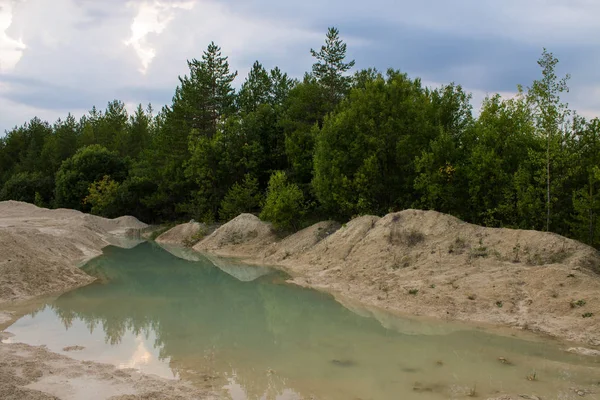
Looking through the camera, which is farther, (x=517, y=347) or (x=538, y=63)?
(x=538, y=63)

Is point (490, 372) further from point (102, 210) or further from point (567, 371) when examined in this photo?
point (102, 210)

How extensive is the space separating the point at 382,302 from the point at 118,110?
89.1m

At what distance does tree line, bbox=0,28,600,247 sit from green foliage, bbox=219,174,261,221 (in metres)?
0.14

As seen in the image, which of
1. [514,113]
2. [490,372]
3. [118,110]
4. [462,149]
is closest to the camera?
[490,372]

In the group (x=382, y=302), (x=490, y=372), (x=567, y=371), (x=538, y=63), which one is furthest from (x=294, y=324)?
(x=538, y=63)

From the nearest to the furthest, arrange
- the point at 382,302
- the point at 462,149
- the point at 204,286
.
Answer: the point at 382,302 → the point at 204,286 → the point at 462,149

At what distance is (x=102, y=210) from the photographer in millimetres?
60656

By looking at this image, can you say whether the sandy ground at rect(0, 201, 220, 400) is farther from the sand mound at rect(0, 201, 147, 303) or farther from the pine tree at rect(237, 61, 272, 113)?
the pine tree at rect(237, 61, 272, 113)

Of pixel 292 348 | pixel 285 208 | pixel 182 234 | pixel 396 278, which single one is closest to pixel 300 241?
pixel 285 208

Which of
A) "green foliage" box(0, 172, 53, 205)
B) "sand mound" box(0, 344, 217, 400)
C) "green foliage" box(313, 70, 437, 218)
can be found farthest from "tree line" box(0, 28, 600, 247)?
"sand mound" box(0, 344, 217, 400)

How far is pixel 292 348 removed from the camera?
14.3m

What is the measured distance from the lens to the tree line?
943 inches

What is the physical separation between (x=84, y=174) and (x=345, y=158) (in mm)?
45053

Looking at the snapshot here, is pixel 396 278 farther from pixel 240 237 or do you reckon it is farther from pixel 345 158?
pixel 240 237
